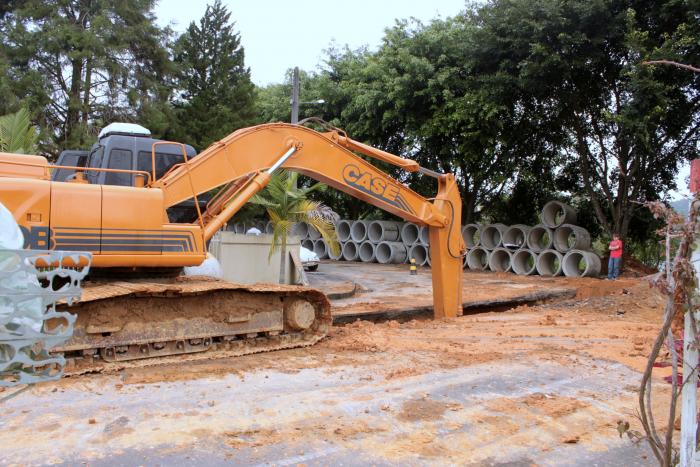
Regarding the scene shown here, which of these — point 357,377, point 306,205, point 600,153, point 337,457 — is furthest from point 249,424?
point 600,153

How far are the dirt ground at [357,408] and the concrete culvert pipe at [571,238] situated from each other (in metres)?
11.1

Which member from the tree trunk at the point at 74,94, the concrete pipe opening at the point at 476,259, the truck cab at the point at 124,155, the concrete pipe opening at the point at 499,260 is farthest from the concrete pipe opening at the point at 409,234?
the truck cab at the point at 124,155

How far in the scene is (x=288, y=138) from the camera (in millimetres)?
8492

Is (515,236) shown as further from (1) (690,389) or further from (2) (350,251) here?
(1) (690,389)

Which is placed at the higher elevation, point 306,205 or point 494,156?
point 494,156

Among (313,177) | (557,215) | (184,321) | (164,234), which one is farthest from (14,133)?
(557,215)

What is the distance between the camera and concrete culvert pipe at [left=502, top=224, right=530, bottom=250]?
20719mm

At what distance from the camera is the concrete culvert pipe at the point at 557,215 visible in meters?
19.7

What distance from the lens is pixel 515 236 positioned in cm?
2150

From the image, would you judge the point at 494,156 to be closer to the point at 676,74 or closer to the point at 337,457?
the point at 676,74

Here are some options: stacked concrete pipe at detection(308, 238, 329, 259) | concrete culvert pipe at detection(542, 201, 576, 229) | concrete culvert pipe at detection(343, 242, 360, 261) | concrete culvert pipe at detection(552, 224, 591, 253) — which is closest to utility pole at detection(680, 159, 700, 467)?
concrete culvert pipe at detection(552, 224, 591, 253)

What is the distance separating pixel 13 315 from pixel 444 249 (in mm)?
8151

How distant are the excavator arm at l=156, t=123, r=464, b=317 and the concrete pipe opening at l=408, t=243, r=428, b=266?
43.6ft

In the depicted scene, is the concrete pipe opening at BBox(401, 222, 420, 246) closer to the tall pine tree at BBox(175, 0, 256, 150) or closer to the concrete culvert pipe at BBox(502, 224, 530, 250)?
the concrete culvert pipe at BBox(502, 224, 530, 250)
